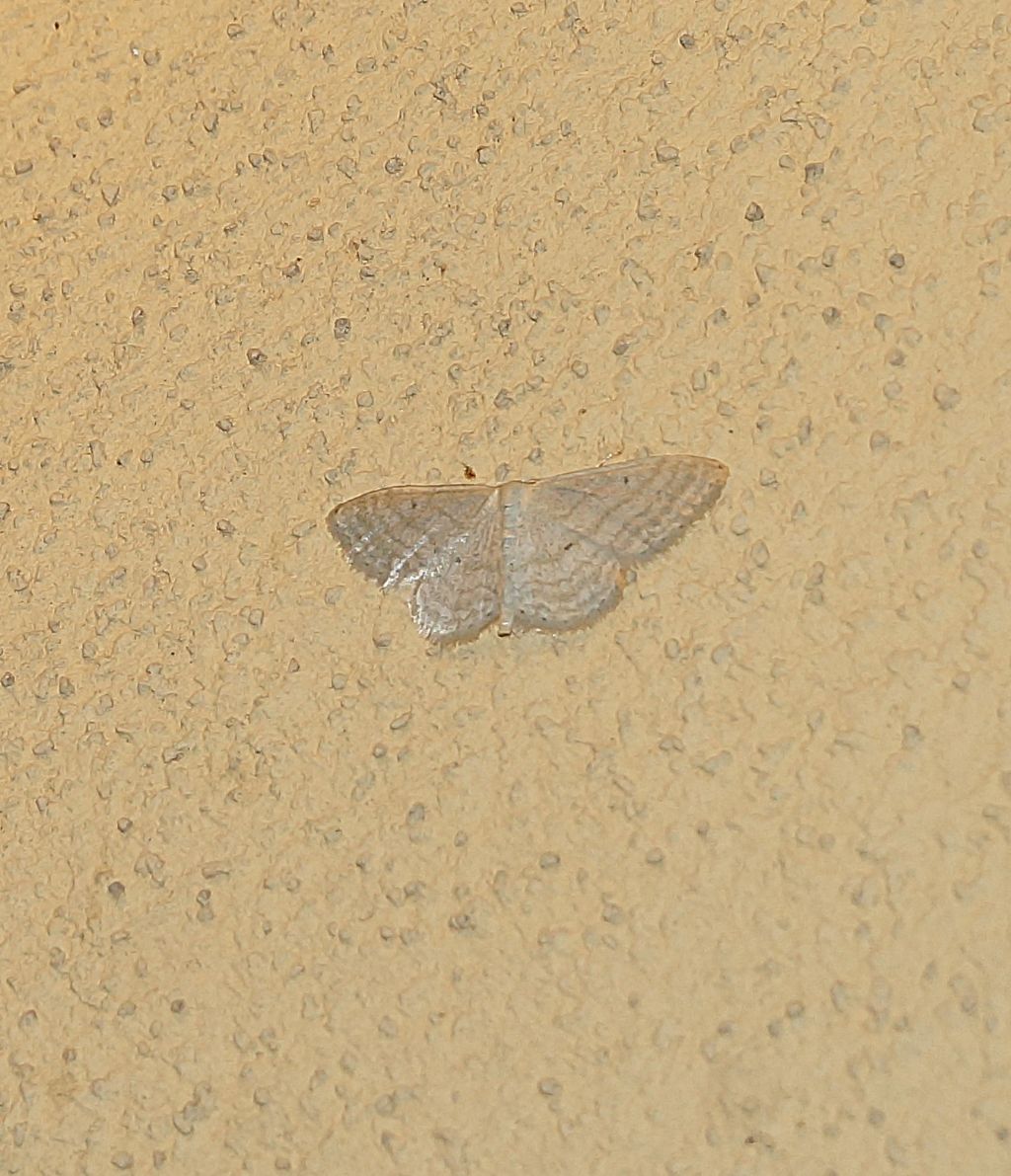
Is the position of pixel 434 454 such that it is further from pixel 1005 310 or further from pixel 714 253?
pixel 1005 310

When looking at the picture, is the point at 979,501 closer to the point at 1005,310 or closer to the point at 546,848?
the point at 1005,310

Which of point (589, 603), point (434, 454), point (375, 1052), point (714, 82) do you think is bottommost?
point (375, 1052)

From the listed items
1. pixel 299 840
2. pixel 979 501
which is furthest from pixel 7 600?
pixel 979 501

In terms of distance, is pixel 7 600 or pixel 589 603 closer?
Result: pixel 589 603

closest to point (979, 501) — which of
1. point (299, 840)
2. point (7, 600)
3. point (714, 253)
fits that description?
point (714, 253)

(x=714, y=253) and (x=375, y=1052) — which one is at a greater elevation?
(x=714, y=253)

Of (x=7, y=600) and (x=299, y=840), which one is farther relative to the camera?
(x=7, y=600)
